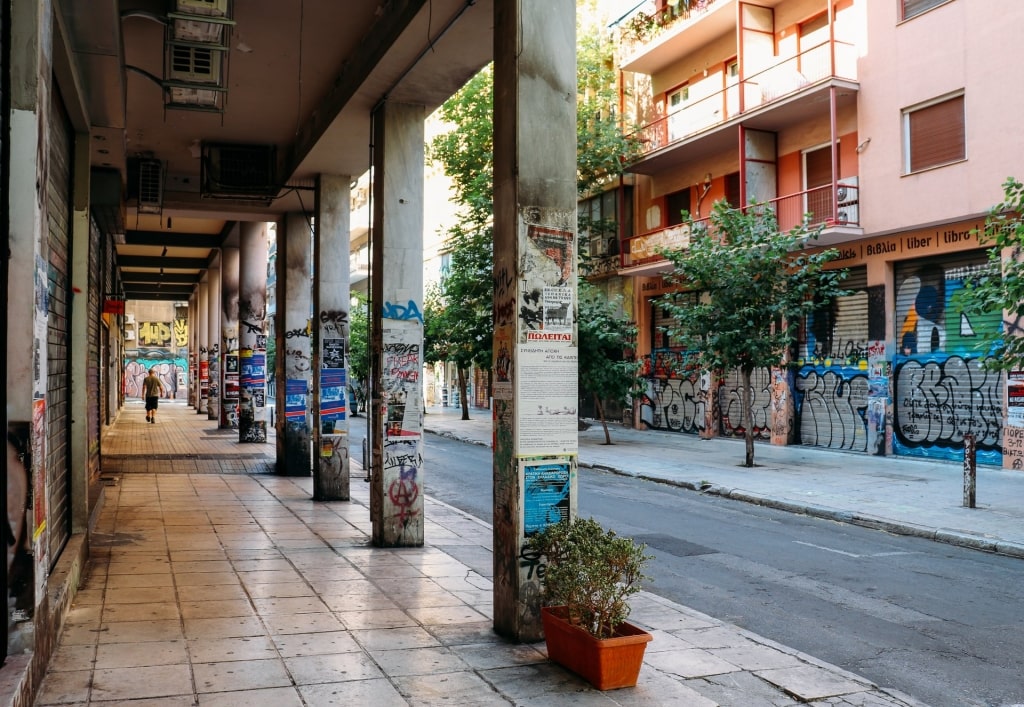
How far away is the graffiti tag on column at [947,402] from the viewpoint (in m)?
16.3

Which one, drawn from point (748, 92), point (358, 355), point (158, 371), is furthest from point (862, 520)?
point (158, 371)

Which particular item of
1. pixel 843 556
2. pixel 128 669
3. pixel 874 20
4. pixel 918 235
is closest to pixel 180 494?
pixel 128 669

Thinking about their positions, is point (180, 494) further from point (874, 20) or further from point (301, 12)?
point (874, 20)

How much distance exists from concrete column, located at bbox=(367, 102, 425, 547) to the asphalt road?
2704 mm

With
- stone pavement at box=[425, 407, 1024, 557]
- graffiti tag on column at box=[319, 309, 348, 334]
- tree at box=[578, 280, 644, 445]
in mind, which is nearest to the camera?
stone pavement at box=[425, 407, 1024, 557]

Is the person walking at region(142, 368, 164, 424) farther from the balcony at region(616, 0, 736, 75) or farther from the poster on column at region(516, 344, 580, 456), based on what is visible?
the poster on column at region(516, 344, 580, 456)

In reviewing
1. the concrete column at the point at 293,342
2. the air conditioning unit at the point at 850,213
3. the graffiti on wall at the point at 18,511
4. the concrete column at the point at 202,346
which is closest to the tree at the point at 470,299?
the concrete column at the point at 293,342

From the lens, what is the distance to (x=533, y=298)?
5863 millimetres

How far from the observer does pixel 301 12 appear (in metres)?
8.35

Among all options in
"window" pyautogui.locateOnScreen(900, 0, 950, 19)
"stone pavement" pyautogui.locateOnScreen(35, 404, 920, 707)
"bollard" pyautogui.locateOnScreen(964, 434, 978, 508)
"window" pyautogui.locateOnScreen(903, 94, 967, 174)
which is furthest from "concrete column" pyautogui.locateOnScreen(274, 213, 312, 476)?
"window" pyautogui.locateOnScreen(900, 0, 950, 19)

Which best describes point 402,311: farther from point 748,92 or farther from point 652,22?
point 652,22

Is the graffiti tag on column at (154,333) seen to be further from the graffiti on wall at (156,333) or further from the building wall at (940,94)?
the building wall at (940,94)

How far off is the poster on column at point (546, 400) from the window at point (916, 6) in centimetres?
1532

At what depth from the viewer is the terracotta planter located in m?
4.89
